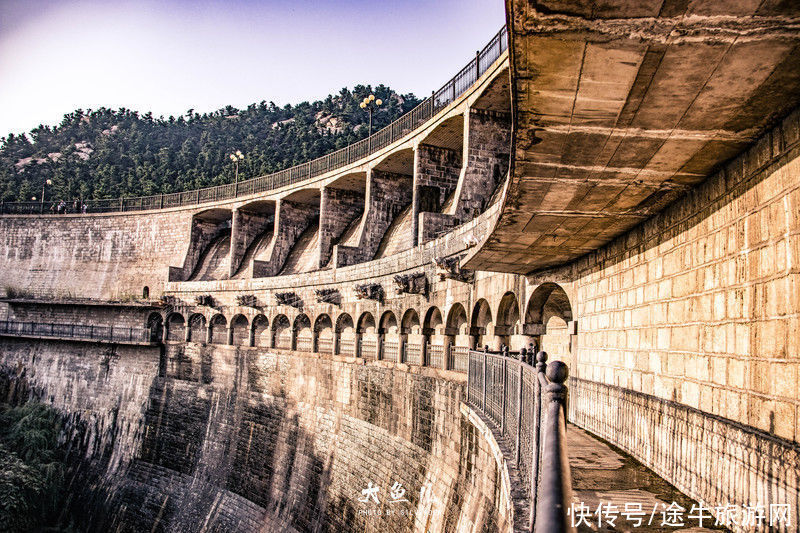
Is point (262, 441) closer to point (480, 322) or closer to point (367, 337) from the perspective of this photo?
point (367, 337)

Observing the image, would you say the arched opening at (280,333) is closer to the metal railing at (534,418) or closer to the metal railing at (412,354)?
the metal railing at (412,354)

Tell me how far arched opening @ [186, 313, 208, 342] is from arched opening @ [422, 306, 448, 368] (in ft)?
50.4

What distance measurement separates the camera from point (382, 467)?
16703 millimetres

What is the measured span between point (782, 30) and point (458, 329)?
14.6 m

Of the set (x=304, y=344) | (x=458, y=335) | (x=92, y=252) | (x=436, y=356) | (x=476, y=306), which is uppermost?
(x=92, y=252)

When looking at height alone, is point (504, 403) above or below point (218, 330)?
below

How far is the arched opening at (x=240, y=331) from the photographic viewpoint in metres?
29.6

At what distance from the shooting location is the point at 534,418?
4797mm

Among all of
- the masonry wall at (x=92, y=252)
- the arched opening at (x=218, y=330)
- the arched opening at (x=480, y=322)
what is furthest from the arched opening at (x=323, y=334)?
the masonry wall at (x=92, y=252)

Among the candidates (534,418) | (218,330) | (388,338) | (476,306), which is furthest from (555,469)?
(218,330)

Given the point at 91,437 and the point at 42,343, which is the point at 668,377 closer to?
the point at 91,437

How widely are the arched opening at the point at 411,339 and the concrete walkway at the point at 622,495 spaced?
994cm

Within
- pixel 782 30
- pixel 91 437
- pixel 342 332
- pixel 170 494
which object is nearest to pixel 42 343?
pixel 91 437

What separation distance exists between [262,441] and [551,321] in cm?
1308
